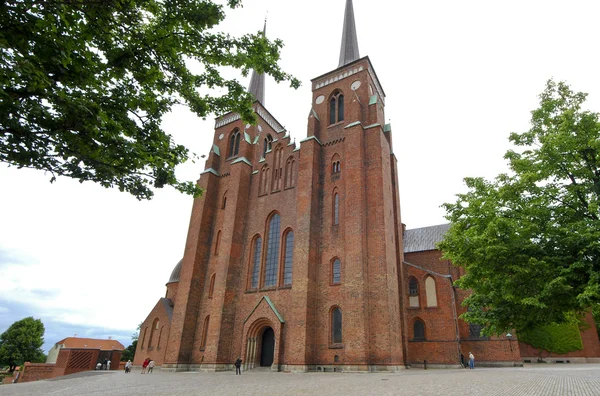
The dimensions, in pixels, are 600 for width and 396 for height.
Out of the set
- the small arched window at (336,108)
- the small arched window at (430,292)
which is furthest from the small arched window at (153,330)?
the small arched window at (336,108)

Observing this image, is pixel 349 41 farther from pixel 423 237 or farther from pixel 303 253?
pixel 303 253

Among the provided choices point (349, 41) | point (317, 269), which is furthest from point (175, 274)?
point (349, 41)

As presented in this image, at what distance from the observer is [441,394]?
29.8 ft

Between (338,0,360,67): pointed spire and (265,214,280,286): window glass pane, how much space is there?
15.4 m

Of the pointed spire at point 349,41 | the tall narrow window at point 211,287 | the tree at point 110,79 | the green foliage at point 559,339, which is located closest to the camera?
the tree at point 110,79

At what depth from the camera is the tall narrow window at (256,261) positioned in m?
25.5

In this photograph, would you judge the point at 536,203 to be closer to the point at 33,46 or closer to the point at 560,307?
the point at 560,307

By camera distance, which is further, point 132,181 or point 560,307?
point 560,307

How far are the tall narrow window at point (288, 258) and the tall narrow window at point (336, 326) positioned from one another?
3905 mm

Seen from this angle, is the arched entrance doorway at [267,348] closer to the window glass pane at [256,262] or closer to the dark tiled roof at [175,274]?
the window glass pane at [256,262]

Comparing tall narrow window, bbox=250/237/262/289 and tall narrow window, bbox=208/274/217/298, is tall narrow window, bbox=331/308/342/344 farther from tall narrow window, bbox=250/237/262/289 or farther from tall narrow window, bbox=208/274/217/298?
tall narrow window, bbox=208/274/217/298

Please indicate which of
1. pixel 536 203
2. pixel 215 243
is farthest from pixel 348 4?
pixel 536 203

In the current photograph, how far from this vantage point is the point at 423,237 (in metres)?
35.3

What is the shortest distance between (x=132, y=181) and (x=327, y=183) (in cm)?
1914
